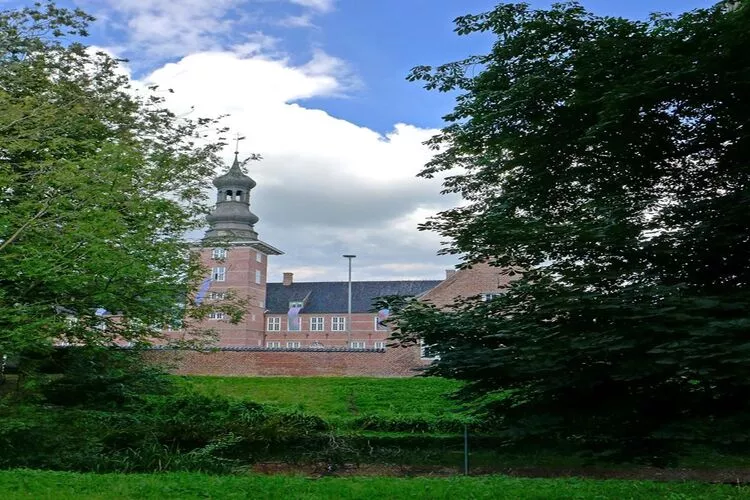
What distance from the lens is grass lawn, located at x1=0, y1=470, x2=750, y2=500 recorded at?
754cm

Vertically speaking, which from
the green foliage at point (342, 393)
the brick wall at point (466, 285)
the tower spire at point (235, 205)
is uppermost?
the tower spire at point (235, 205)

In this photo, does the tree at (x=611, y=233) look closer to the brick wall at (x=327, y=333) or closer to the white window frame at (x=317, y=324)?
the brick wall at (x=327, y=333)

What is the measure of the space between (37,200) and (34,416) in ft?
12.5

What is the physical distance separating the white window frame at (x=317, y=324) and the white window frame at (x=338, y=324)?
1011 mm

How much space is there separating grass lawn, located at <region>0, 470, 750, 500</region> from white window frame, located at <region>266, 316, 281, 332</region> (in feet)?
218

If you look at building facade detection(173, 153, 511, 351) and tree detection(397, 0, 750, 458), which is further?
building facade detection(173, 153, 511, 351)

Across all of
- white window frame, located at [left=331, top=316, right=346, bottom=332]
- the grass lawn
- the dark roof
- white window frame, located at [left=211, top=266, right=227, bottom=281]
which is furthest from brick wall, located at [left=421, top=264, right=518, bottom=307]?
white window frame, located at [left=331, top=316, right=346, bottom=332]

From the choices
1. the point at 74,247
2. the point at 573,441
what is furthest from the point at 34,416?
the point at 573,441

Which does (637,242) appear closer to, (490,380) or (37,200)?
(490,380)

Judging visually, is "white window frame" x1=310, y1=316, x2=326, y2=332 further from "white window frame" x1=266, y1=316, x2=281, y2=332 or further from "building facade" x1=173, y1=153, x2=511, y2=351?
"white window frame" x1=266, y1=316, x2=281, y2=332

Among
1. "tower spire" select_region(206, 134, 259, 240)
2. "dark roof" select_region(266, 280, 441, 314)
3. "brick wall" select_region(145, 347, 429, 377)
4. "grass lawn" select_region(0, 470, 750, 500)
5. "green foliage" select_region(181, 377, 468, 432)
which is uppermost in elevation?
"tower spire" select_region(206, 134, 259, 240)

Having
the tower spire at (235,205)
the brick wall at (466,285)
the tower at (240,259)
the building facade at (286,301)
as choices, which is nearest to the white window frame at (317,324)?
the building facade at (286,301)

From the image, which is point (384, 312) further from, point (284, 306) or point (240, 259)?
point (284, 306)

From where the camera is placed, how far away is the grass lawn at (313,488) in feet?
24.7
